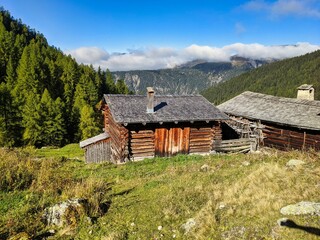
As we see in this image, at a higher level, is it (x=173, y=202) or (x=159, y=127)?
(x=159, y=127)

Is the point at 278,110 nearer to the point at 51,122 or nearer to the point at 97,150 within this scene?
the point at 97,150

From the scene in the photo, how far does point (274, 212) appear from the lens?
7.96 m

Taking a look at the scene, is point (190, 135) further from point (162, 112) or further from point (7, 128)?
point (7, 128)

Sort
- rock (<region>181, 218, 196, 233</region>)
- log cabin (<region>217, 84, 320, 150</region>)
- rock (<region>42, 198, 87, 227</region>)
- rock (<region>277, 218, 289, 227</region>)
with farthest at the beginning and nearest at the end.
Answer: log cabin (<region>217, 84, 320, 150</region>), rock (<region>42, 198, 87, 227</region>), rock (<region>181, 218, 196, 233</region>), rock (<region>277, 218, 289, 227</region>)

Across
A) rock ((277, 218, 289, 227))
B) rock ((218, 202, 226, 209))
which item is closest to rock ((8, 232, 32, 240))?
rock ((218, 202, 226, 209))

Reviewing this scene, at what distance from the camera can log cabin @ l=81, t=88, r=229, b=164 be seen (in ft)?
73.8

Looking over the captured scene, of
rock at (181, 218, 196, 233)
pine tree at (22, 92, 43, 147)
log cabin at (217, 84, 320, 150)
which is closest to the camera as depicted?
rock at (181, 218, 196, 233)

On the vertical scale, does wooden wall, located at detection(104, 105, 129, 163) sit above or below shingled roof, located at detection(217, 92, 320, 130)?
below

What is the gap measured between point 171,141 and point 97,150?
312 inches

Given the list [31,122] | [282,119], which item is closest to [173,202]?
[282,119]

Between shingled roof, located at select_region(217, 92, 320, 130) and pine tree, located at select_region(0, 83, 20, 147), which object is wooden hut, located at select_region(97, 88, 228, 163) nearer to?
shingled roof, located at select_region(217, 92, 320, 130)

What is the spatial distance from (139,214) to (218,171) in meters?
6.16

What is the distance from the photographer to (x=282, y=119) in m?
26.2

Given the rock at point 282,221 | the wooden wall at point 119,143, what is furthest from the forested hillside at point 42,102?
the rock at point 282,221
